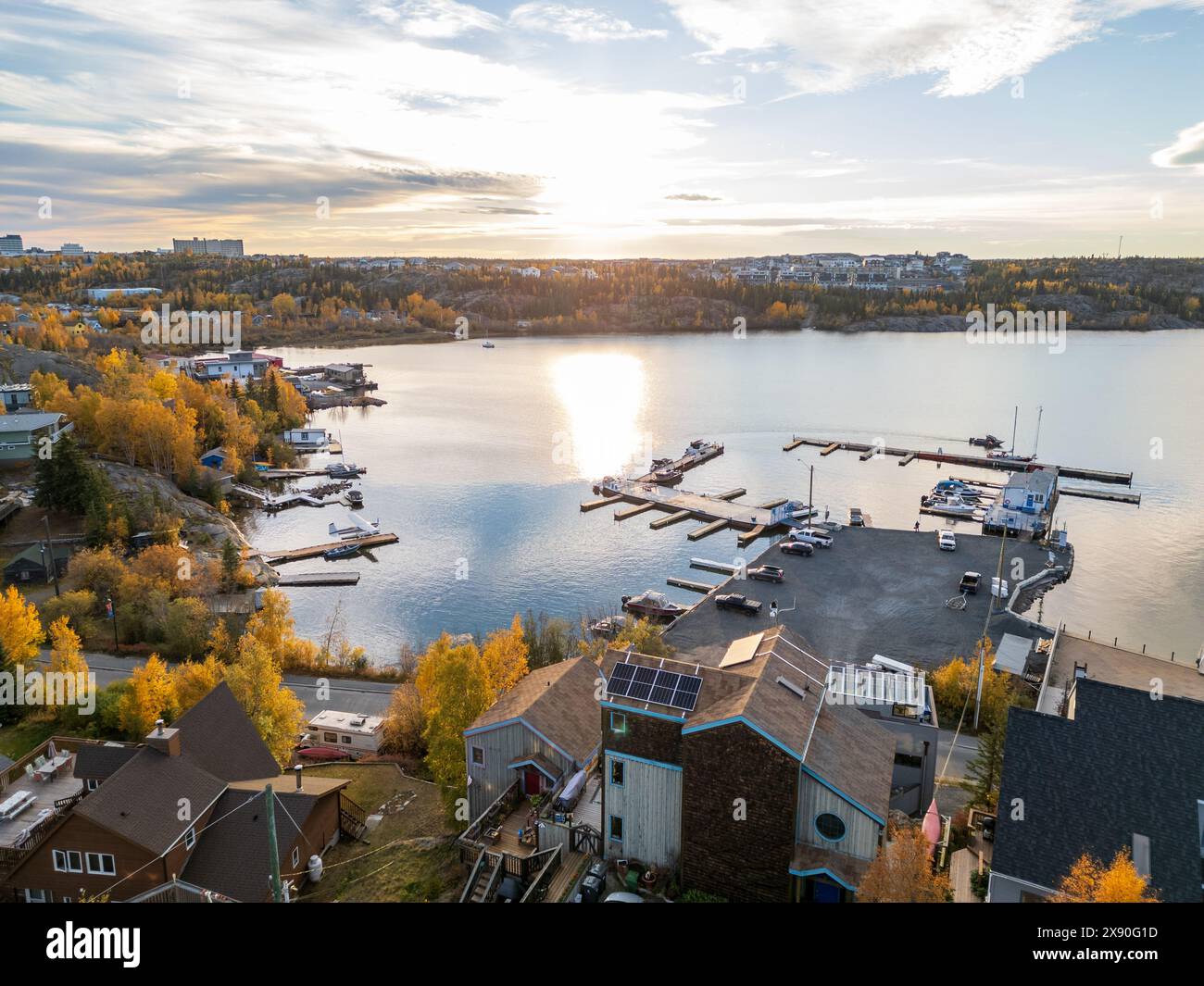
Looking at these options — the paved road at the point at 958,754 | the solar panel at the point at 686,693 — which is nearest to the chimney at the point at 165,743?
the solar panel at the point at 686,693

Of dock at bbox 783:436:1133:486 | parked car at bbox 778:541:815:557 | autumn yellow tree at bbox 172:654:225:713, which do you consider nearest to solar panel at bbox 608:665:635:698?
autumn yellow tree at bbox 172:654:225:713

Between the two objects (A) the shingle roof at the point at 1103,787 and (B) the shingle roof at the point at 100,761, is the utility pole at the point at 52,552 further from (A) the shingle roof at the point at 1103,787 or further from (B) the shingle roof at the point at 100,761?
(A) the shingle roof at the point at 1103,787

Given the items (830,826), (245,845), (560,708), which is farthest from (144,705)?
(830,826)

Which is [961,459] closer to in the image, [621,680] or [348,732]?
[348,732]

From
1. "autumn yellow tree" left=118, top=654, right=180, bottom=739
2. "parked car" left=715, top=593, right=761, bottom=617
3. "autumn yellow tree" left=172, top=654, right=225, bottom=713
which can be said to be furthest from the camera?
"parked car" left=715, top=593, right=761, bottom=617

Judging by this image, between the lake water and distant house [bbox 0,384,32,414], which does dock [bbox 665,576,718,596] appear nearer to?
the lake water
